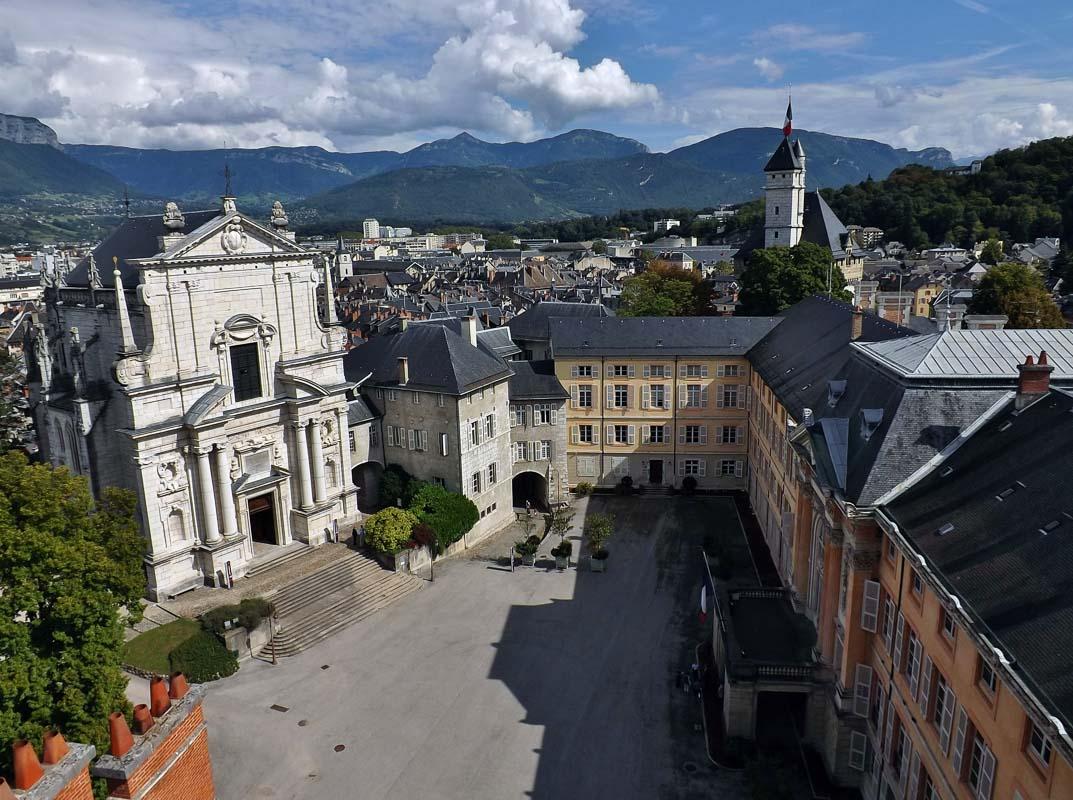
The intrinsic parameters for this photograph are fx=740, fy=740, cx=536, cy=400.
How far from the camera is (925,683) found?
848 inches

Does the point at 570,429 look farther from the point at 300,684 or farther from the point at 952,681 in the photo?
the point at 952,681

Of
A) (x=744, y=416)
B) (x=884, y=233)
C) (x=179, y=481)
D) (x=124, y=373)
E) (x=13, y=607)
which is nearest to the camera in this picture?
(x=13, y=607)

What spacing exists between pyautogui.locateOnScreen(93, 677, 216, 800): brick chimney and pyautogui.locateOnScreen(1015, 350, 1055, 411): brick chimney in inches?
1108

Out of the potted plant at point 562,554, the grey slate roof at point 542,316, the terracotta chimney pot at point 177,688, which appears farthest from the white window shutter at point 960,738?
the grey slate roof at point 542,316

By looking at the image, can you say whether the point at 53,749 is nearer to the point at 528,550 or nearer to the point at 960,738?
the point at 960,738

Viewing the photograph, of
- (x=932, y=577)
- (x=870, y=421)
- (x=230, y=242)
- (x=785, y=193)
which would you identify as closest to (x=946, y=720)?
(x=932, y=577)

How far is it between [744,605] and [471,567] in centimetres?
1787

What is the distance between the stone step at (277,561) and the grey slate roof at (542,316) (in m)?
31.1

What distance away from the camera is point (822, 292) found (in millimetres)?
75250

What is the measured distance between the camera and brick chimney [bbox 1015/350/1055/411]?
24938 millimetres

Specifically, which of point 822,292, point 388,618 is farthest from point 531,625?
point 822,292

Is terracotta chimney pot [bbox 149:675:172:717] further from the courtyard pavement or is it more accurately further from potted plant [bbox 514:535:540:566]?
potted plant [bbox 514:535:540:566]

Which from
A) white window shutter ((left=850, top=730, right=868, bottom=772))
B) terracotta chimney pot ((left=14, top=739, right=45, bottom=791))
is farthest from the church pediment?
white window shutter ((left=850, top=730, right=868, bottom=772))

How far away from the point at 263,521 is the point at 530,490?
20.5 meters
